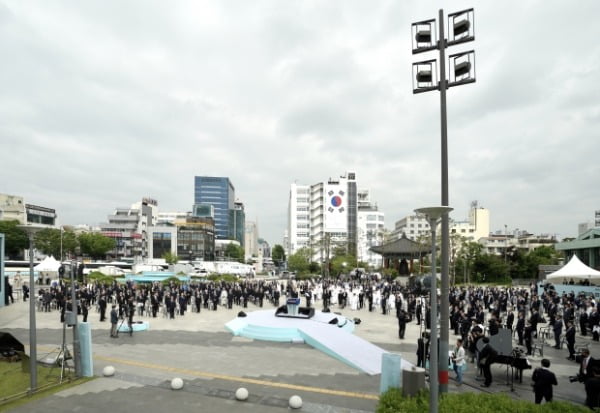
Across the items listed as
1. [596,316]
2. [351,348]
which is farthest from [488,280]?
[351,348]

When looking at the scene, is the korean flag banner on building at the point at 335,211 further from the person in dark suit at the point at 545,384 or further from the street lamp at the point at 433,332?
the street lamp at the point at 433,332

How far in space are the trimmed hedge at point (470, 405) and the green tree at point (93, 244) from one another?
93230 mm

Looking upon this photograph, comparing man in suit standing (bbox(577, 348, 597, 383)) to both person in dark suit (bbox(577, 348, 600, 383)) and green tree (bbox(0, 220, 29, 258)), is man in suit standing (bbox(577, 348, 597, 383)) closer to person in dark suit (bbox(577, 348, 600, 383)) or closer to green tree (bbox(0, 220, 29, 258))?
person in dark suit (bbox(577, 348, 600, 383))

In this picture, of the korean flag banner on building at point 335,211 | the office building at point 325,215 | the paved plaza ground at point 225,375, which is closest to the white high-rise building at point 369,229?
the office building at point 325,215

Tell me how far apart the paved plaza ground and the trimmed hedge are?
241 centimetres

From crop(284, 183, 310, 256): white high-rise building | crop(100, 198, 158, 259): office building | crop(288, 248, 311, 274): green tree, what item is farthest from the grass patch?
crop(284, 183, 310, 256): white high-rise building

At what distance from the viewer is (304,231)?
122312 millimetres

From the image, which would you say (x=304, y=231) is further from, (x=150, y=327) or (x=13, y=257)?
(x=150, y=327)

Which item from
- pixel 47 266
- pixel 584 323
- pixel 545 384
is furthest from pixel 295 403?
pixel 47 266

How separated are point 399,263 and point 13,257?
80715 mm

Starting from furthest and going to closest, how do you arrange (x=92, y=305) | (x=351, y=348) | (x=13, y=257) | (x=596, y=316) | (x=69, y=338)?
(x=13, y=257), (x=92, y=305), (x=596, y=316), (x=69, y=338), (x=351, y=348)

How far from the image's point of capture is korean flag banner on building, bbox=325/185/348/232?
98.6m

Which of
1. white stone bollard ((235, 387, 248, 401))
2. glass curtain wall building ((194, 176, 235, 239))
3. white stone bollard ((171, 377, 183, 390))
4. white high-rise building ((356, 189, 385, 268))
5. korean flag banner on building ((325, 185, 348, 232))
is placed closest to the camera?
white stone bollard ((235, 387, 248, 401))

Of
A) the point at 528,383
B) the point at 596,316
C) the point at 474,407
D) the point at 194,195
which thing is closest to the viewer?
the point at 474,407
